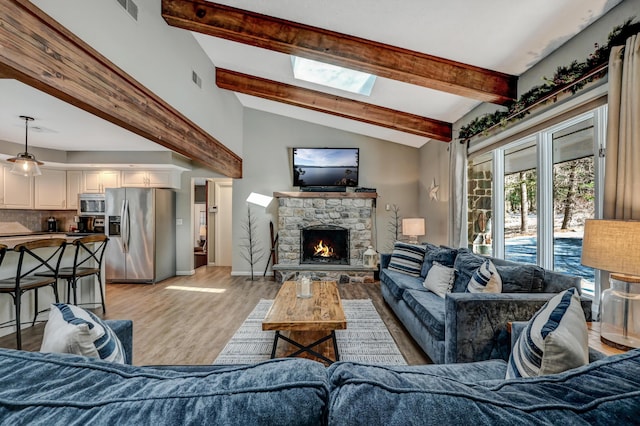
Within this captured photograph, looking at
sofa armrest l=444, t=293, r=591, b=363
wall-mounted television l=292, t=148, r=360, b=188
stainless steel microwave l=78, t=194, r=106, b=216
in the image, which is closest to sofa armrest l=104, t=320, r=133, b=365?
sofa armrest l=444, t=293, r=591, b=363

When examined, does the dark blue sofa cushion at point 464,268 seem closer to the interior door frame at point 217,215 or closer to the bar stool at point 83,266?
the bar stool at point 83,266

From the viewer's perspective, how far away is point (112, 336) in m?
1.11

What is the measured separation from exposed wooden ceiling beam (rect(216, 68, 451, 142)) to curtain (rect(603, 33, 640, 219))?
2.79 m

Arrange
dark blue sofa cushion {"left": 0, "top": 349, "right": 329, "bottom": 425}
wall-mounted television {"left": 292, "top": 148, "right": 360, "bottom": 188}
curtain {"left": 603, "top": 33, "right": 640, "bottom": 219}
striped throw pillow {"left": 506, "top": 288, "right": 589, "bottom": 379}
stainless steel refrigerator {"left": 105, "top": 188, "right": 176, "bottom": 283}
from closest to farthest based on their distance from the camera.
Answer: dark blue sofa cushion {"left": 0, "top": 349, "right": 329, "bottom": 425}
striped throw pillow {"left": 506, "top": 288, "right": 589, "bottom": 379}
curtain {"left": 603, "top": 33, "right": 640, "bottom": 219}
stainless steel refrigerator {"left": 105, "top": 188, "right": 176, "bottom": 283}
wall-mounted television {"left": 292, "top": 148, "right": 360, "bottom": 188}

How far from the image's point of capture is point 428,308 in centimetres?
250

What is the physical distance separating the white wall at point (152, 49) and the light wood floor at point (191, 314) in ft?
8.09

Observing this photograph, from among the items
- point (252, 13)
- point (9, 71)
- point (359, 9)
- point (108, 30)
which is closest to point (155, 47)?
point (108, 30)

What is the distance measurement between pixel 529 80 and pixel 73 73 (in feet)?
12.7

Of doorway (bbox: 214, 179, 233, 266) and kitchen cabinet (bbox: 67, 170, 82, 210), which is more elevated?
kitchen cabinet (bbox: 67, 170, 82, 210)

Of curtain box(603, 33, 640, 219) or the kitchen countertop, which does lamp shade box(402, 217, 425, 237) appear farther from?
the kitchen countertop

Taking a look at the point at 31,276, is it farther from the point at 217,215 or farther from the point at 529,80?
the point at 529,80

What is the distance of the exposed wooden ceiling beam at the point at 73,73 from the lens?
1.55m

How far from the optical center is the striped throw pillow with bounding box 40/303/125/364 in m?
0.94

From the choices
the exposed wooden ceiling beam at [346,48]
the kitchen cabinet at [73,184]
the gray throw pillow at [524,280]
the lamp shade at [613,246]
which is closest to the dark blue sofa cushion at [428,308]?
the gray throw pillow at [524,280]
